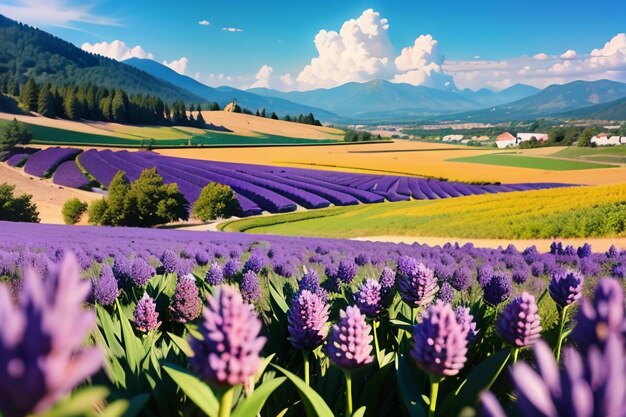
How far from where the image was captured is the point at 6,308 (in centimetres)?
58

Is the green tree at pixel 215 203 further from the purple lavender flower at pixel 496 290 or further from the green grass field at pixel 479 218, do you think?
the purple lavender flower at pixel 496 290

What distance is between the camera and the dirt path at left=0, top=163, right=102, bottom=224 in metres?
24.1

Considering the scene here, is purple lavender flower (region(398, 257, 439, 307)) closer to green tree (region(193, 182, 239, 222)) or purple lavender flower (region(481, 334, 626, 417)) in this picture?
purple lavender flower (region(481, 334, 626, 417))

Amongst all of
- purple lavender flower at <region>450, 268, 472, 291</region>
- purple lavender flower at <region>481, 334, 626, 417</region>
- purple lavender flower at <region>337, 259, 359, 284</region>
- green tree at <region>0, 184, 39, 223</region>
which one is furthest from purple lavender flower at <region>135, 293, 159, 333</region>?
green tree at <region>0, 184, 39, 223</region>

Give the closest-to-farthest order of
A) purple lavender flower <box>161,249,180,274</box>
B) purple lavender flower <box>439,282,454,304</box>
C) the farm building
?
1. purple lavender flower <box>439,282,454,304</box>
2. purple lavender flower <box>161,249,180,274</box>
3. the farm building

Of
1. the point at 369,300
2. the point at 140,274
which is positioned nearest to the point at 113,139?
the point at 140,274

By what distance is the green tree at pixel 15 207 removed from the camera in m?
22.0

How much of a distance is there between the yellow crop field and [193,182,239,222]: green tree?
46.0 feet

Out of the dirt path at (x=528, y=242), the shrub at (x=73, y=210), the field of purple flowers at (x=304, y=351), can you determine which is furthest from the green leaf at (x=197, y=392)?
the shrub at (x=73, y=210)

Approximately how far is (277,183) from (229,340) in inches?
1074

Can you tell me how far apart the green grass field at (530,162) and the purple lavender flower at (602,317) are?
32.3 meters

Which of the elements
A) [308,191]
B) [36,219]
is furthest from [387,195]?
[36,219]

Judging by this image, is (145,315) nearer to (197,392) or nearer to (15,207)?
(197,392)

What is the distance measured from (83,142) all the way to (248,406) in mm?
41062
